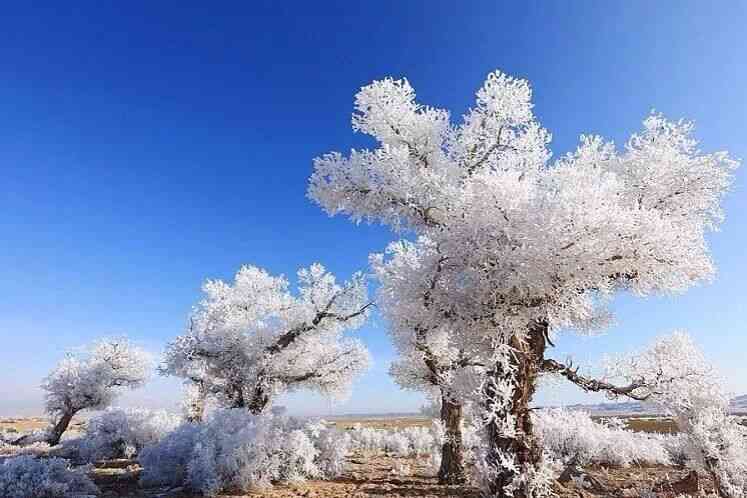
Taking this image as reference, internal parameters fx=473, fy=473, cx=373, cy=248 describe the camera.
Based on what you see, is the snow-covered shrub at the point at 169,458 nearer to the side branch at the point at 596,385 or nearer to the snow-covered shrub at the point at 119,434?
the snow-covered shrub at the point at 119,434

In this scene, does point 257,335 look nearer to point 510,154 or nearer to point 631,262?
point 510,154

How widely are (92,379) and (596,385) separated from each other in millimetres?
30855

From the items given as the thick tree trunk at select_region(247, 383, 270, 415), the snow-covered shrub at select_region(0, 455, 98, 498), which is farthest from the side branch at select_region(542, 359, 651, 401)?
the thick tree trunk at select_region(247, 383, 270, 415)

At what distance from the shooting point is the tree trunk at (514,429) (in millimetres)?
9117

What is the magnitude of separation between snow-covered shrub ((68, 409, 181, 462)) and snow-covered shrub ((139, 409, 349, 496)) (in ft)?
28.7

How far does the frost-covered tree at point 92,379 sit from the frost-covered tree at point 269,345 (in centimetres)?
1091

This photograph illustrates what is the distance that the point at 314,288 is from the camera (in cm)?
2284

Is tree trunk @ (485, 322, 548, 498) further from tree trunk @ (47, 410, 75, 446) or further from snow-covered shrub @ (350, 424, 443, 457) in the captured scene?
tree trunk @ (47, 410, 75, 446)

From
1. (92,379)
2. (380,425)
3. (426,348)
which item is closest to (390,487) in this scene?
(426,348)

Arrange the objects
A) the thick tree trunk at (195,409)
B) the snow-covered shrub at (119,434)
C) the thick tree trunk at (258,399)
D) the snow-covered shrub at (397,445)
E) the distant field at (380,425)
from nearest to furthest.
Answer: the snow-covered shrub at (119,434)
the thick tree trunk at (258,399)
the thick tree trunk at (195,409)
the snow-covered shrub at (397,445)
the distant field at (380,425)

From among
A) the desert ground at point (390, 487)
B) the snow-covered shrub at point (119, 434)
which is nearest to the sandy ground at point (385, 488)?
the desert ground at point (390, 487)

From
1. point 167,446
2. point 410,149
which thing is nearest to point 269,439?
point 167,446

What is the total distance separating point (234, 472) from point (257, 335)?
1020 cm

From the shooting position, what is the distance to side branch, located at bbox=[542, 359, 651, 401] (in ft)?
34.8
